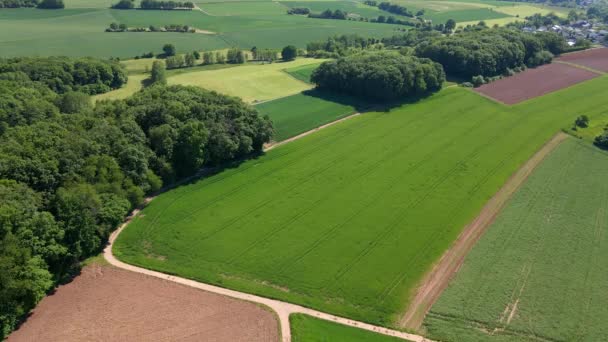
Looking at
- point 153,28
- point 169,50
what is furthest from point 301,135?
point 153,28

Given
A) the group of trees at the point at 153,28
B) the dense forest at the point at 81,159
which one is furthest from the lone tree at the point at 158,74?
the group of trees at the point at 153,28

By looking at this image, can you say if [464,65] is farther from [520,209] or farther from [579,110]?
[520,209]

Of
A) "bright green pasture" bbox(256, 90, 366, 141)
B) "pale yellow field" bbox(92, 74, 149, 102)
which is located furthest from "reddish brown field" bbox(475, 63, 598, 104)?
"pale yellow field" bbox(92, 74, 149, 102)

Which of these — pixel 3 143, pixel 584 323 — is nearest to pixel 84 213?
pixel 3 143

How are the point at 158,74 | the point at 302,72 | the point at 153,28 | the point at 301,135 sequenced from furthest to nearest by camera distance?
the point at 153,28 → the point at 302,72 → the point at 158,74 → the point at 301,135

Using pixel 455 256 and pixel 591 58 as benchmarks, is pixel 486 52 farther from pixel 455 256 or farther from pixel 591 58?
pixel 455 256

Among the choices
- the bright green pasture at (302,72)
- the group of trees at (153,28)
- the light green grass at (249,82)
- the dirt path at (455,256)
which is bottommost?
the dirt path at (455,256)

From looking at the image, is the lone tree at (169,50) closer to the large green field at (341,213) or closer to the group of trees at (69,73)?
the group of trees at (69,73)
